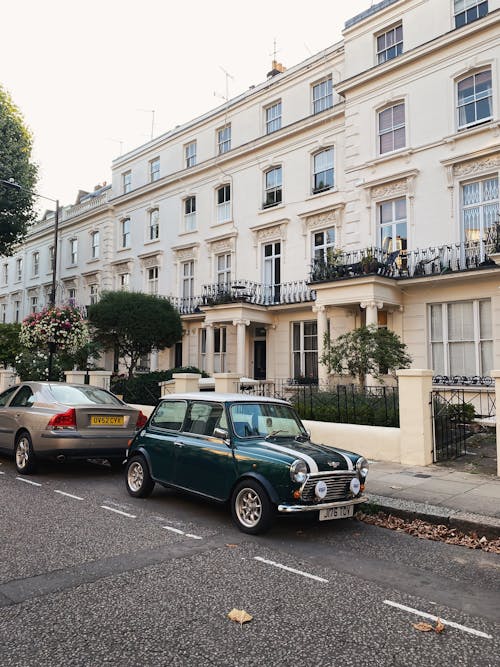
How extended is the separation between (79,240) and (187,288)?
38.8 ft

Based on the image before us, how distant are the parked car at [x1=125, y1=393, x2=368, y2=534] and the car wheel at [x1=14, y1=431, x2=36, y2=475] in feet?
7.23

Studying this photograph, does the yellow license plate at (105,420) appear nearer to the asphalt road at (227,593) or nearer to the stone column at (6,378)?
the asphalt road at (227,593)

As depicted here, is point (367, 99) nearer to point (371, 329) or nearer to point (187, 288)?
point (371, 329)

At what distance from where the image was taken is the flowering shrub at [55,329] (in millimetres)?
16641

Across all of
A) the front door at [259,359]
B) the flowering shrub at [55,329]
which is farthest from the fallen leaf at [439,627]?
the front door at [259,359]

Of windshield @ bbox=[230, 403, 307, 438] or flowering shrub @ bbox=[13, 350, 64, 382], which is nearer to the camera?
windshield @ bbox=[230, 403, 307, 438]

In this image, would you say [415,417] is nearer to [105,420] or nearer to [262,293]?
[105,420]

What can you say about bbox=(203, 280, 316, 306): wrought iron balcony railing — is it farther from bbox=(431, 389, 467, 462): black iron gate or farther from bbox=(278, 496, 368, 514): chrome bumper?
bbox=(278, 496, 368, 514): chrome bumper

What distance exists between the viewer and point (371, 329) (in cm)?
1398

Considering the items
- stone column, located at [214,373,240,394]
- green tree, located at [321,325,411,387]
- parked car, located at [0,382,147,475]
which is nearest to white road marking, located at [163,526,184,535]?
parked car, located at [0,382,147,475]

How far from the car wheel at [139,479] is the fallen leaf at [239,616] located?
11.7 ft

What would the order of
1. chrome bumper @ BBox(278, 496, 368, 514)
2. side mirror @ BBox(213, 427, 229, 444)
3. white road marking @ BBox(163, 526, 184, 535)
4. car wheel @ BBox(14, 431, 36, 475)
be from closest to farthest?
chrome bumper @ BBox(278, 496, 368, 514) < white road marking @ BBox(163, 526, 184, 535) < side mirror @ BBox(213, 427, 229, 444) < car wheel @ BBox(14, 431, 36, 475)

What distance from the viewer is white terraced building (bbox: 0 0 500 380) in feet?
52.2

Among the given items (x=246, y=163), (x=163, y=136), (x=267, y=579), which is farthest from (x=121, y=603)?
(x=163, y=136)
